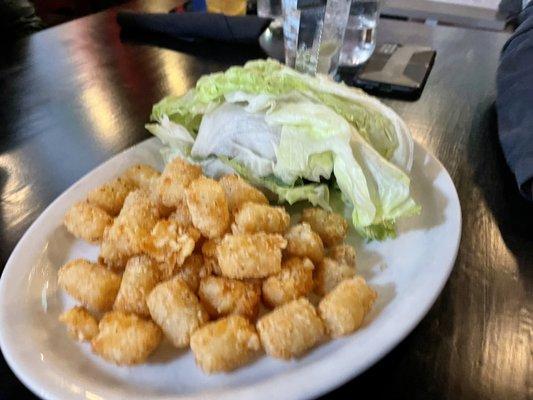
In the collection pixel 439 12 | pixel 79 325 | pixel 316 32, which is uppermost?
pixel 316 32

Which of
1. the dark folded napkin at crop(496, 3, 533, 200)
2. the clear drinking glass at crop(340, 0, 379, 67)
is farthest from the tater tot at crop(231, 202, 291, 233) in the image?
the clear drinking glass at crop(340, 0, 379, 67)

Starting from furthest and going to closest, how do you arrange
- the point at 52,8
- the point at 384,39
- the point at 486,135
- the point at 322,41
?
the point at 52,8, the point at 384,39, the point at 322,41, the point at 486,135

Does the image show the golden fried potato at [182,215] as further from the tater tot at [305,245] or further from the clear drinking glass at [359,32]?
the clear drinking glass at [359,32]

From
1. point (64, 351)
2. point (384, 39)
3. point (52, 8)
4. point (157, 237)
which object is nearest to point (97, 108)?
point (157, 237)

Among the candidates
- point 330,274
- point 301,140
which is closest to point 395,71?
point 301,140

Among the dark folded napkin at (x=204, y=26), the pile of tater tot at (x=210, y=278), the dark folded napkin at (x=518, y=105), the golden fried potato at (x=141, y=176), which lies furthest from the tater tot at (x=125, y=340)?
the dark folded napkin at (x=204, y=26)

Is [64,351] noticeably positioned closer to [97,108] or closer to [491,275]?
[491,275]

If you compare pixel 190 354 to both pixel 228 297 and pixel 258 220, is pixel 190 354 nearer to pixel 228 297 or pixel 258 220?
pixel 228 297
